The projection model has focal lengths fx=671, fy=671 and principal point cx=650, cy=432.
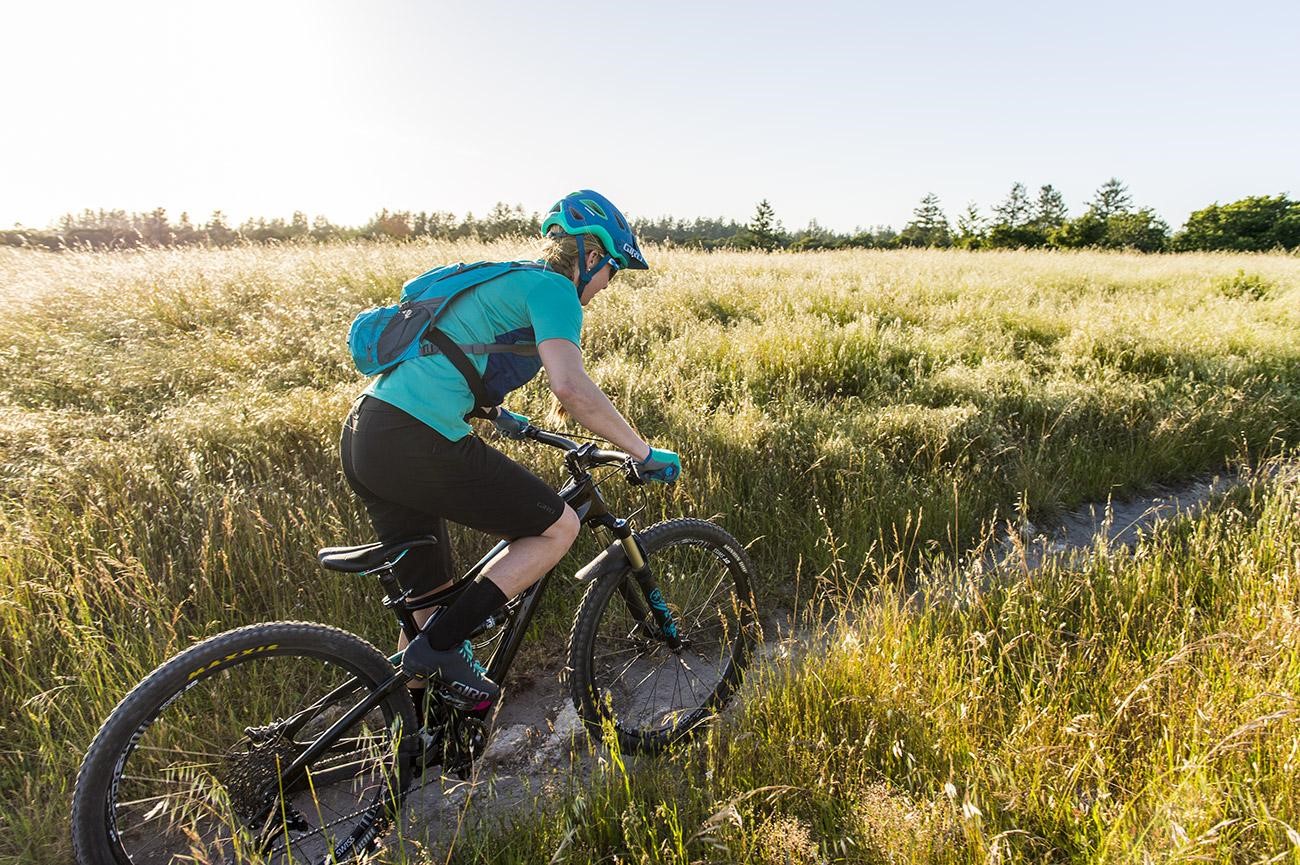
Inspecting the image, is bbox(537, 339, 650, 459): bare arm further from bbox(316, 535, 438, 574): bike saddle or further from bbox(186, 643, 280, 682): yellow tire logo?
bbox(186, 643, 280, 682): yellow tire logo

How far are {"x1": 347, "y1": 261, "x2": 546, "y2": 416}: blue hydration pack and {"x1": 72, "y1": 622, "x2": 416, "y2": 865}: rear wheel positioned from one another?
116cm

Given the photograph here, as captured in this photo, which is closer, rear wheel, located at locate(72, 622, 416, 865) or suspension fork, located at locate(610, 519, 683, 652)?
rear wheel, located at locate(72, 622, 416, 865)

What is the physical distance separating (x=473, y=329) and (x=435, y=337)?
0.16 m

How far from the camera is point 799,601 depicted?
4926mm

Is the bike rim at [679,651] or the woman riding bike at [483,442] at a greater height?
the woman riding bike at [483,442]

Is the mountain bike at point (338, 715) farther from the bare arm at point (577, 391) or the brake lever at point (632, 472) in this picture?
the bare arm at point (577, 391)

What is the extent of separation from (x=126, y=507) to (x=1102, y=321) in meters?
12.4

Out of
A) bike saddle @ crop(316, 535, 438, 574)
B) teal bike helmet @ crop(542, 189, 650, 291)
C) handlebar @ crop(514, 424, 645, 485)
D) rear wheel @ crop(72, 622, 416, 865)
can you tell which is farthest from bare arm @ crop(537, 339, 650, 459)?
rear wheel @ crop(72, 622, 416, 865)

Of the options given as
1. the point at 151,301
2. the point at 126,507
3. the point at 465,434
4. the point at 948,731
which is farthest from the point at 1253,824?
the point at 151,301

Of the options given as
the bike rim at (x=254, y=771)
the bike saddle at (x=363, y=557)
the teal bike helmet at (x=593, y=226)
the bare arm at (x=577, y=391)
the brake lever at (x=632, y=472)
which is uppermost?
the teal bike helmet at (x=593, y=226)

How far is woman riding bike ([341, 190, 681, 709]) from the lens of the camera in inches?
111

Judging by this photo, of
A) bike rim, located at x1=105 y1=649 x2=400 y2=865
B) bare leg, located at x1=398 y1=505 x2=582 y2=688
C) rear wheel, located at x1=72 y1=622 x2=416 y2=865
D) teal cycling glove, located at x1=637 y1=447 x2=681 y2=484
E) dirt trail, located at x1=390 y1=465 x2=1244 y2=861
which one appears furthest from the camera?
teal cycling glove, located at x1=637 y1=447 x2=681 y2=484

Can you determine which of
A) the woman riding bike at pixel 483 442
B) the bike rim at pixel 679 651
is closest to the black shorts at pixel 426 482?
the woman riding bike at pixel 483 442

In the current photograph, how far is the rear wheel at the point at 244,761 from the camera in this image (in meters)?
2.32
